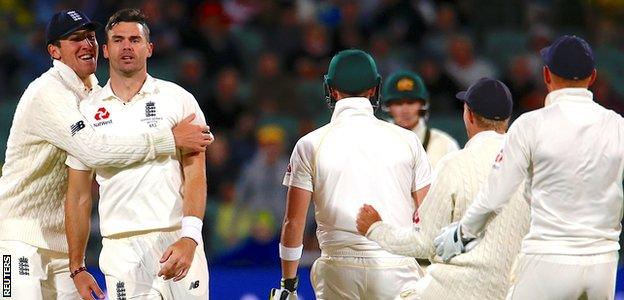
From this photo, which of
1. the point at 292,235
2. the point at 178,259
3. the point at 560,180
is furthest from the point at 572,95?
the point at 178,259

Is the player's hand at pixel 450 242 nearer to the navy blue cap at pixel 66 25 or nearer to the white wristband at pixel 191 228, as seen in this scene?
the white wristband at pixel 191 228

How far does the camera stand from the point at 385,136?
680 cm

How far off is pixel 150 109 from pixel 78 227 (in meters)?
0.71

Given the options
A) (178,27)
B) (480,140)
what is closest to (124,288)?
(480,140)

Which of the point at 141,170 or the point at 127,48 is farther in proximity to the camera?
the point at 127,48

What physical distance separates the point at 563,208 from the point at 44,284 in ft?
9.00

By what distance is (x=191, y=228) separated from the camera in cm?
629

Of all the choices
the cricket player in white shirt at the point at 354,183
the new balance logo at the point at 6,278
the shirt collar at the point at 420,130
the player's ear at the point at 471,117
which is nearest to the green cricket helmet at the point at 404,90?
the shirt collar at the point at 420,130

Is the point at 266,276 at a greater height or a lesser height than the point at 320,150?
lesser

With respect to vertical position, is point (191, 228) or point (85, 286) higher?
point (191, 228)

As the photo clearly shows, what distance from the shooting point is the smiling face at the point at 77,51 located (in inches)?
268

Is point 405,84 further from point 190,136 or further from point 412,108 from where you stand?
point 190,136

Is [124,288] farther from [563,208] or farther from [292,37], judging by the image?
[292,37]

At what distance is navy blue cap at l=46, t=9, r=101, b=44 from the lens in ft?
22.2
